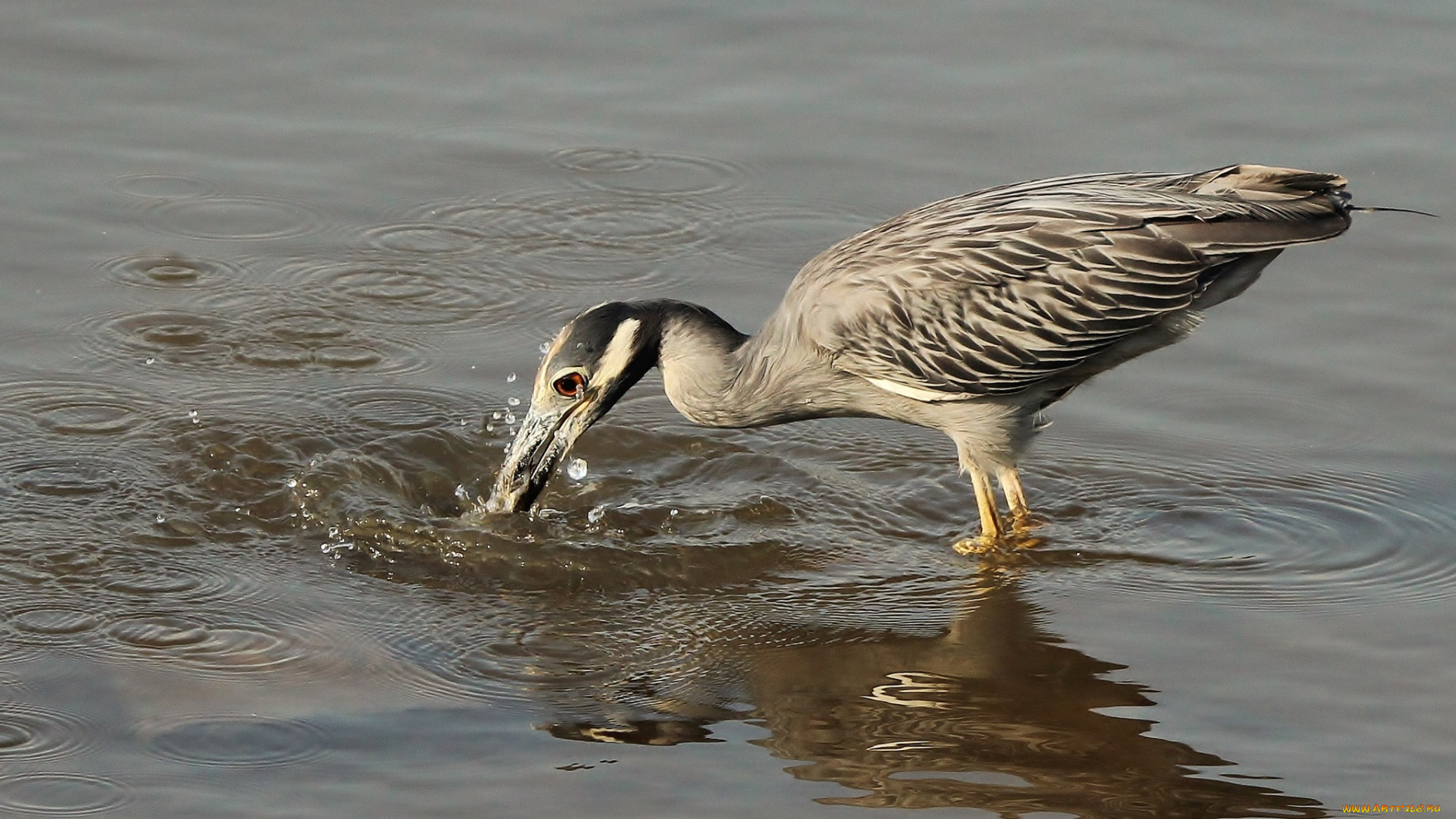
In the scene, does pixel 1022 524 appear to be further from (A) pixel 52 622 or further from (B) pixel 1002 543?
(A) pixel 52 622

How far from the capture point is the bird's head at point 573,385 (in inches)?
304

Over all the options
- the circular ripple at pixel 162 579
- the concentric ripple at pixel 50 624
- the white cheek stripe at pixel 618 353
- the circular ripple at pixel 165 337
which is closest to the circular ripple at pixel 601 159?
the circular ripple at pixel 165 337

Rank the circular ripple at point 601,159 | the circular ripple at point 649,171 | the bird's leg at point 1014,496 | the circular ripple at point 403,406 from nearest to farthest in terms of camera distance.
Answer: the bird's leg at point 1014,496
the circular ripple at point 403,406
the circular ripple at point 649,171
the circular ripple at point 601,159

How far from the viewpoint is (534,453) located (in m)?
7.89

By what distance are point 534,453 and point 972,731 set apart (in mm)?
2420

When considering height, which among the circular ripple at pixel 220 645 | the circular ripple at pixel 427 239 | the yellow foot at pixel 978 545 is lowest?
the circular ripple at pixel 220 645

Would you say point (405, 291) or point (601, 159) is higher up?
point (601, 159)

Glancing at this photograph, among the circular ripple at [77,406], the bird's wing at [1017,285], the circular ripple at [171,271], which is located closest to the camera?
the bird's wing at [1017,285]

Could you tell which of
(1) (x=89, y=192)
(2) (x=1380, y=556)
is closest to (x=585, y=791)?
(2) (x=1380, y=556)

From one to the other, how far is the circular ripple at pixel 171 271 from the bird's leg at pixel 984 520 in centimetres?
393

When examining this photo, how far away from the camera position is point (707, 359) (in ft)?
25.8

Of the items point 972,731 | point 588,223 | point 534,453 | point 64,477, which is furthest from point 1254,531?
point 64,477

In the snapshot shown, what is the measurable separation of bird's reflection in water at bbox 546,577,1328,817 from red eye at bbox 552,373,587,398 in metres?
1.55

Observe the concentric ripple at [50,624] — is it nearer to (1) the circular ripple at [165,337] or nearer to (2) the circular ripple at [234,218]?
(1) the circular ripple at [165,337]
